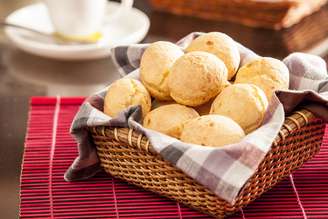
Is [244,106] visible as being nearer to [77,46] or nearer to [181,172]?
[181,172]

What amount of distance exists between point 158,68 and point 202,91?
7 cm

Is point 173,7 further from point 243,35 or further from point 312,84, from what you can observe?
point 312,84

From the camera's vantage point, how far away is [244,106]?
902mm

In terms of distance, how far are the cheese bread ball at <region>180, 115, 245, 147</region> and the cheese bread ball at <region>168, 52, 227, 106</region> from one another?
5cm

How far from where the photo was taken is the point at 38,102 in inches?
48.3

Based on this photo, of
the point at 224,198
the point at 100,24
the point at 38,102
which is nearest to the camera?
the point at 224,198

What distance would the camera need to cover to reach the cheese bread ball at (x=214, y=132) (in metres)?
0.87

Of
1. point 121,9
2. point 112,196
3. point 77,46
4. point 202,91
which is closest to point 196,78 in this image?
point 202,91

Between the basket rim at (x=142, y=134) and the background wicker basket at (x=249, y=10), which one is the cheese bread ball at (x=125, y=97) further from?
Answer: the background wicker basket at (x=249, y=10)

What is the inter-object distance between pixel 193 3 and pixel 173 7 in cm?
5

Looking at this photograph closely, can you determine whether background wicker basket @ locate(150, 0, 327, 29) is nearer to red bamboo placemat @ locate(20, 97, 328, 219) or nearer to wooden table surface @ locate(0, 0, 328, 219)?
wooden table surface @ locate(0, 0, 328, 219)

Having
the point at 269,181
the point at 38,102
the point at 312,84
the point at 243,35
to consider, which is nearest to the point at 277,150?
the point at 269,181

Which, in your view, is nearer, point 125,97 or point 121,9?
point 125,97

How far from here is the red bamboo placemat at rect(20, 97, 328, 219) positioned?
93cm
